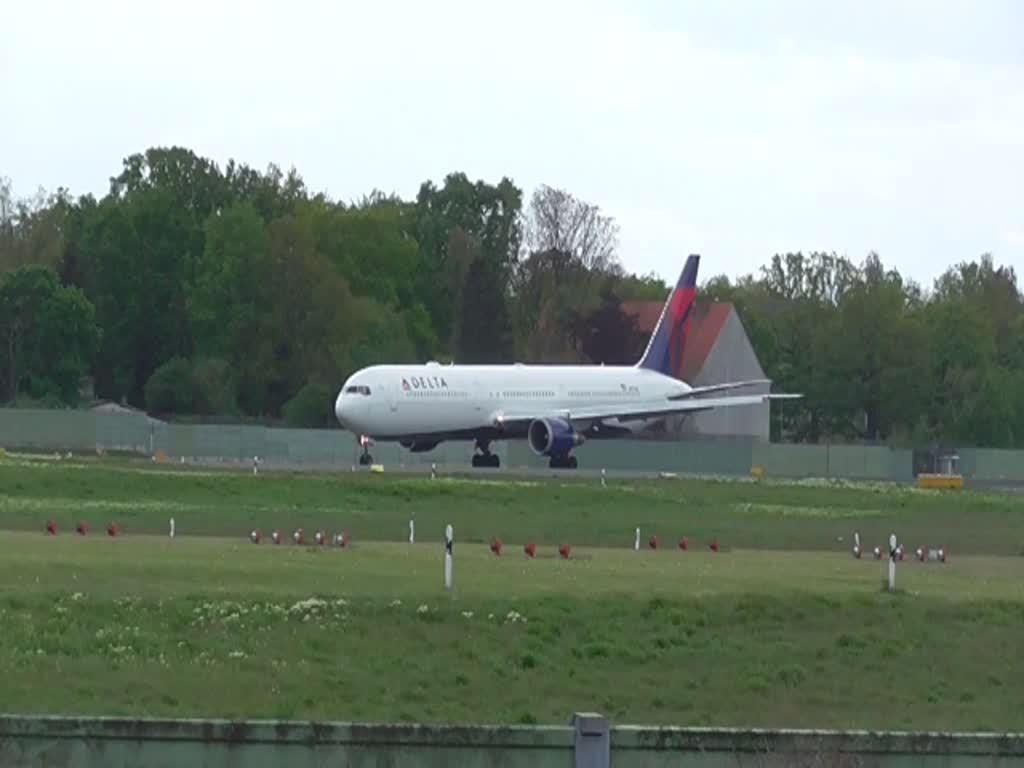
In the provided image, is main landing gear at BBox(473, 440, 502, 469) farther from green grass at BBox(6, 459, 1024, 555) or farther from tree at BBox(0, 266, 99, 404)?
tree at BBox(0, 266, 99, 404)

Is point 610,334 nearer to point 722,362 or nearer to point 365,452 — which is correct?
point 722,362

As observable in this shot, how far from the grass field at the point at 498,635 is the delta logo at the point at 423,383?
35.0 m

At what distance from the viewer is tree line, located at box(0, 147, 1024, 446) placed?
108625 millimetres

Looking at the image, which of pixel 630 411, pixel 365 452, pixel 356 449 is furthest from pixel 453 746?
pixel 356 449

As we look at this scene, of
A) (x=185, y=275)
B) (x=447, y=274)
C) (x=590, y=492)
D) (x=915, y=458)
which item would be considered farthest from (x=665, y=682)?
(x=447, y=274)

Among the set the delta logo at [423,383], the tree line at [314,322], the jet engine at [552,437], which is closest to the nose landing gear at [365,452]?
the delta logo at [423,383]

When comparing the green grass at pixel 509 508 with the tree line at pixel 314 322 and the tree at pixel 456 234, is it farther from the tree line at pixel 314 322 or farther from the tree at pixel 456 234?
the tree at pixel 456 234

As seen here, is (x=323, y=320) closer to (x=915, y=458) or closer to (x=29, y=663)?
(x=915, y=458)

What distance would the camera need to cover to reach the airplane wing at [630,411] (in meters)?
77.9

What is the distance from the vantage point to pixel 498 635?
27.3m

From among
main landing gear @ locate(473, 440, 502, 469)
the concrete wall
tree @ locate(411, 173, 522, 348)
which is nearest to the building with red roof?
tree @ locate(411, 173, 522, 348)

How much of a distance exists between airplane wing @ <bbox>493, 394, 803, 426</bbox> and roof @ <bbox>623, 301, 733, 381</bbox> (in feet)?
117

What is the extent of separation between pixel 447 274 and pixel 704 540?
97.3 metres

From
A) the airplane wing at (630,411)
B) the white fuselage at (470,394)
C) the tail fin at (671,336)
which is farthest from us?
the tail fin at (671,336)
